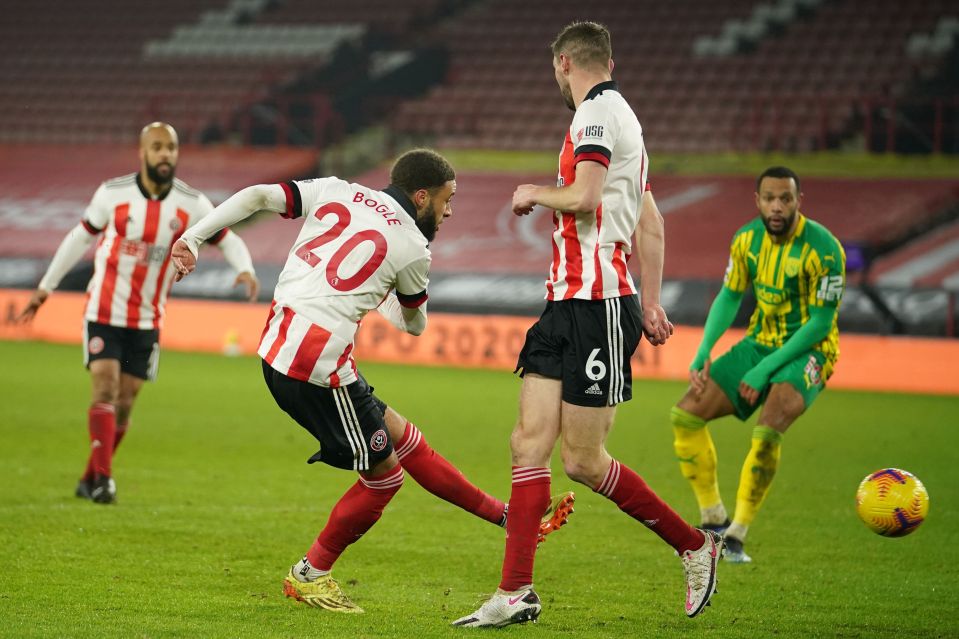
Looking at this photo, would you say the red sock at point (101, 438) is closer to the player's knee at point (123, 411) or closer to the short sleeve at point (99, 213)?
the player's knee at point (123, 411)

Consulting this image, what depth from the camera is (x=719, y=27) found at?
86.6 feet

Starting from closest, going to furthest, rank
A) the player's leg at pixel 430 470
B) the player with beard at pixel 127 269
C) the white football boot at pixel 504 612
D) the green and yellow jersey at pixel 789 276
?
the white football boot at pixel 504 612 → the player's leg at pixel 430 470 → the green and yellow jersey at pixel 789 276 → the player with beard at pixel 127 269

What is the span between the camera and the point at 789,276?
22.6ft

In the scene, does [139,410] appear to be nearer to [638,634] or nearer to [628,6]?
[638,634]

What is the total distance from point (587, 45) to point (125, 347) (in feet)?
13.4

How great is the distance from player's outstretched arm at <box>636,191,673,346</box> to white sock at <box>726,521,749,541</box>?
1.74 metres

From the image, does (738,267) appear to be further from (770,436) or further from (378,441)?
(378,441)

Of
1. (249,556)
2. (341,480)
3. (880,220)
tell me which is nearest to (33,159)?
(880,220)

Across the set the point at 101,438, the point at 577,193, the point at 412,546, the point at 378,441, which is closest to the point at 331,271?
the point at 378,441

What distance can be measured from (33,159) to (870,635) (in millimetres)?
26191

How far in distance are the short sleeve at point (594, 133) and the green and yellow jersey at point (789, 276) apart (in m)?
2.04

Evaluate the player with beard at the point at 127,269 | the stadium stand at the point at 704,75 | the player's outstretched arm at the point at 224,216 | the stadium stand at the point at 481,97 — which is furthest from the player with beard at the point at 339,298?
the stadium stand at the point at 704,75

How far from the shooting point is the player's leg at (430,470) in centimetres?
564

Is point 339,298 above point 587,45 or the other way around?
the other way around
